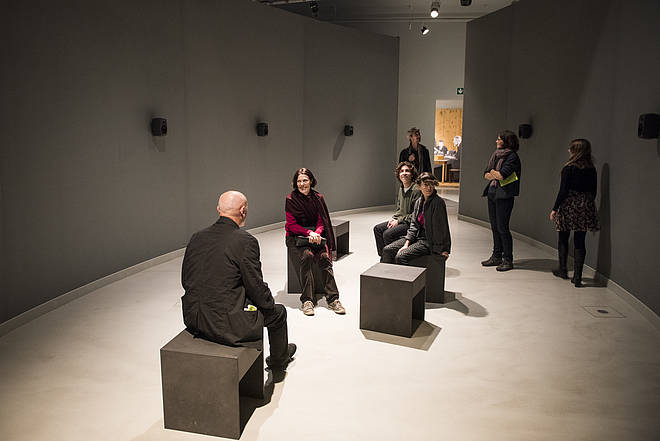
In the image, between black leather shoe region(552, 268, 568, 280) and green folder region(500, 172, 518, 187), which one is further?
green folder region(500, 172, 518, 187)

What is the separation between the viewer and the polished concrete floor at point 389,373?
3105mm

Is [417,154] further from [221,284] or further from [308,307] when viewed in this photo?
[221,284]

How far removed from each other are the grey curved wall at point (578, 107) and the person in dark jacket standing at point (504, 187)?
86 cm

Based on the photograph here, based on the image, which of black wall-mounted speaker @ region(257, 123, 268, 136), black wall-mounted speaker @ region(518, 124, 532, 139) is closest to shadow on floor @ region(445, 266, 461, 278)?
black wall-mounted speaker @ region(518, 124, 532, 139)

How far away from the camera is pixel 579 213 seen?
225 inches

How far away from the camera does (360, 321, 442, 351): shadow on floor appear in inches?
168

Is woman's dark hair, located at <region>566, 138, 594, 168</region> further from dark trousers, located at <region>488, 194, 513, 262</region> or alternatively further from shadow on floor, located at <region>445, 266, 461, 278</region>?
shadow on floor, located at <region>445, 266, 461, 278</region>

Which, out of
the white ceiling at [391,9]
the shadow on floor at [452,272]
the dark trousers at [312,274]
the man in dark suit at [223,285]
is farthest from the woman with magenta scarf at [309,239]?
the white ceiling at [391,9]

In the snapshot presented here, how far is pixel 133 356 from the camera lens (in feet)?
13.2

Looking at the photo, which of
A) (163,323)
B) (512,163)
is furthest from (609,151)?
(163,323)

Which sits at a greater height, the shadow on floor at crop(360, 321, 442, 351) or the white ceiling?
the white ceiling

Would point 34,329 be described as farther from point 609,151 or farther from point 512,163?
point 609,151

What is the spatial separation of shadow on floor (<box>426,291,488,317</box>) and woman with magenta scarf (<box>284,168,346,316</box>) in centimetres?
95

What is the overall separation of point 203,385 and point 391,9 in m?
11.2
